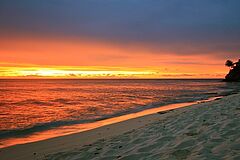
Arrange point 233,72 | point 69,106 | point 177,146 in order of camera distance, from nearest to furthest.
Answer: point 177,146
point 69,106
point 233,72

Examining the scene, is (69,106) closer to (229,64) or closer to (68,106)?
(68,106)

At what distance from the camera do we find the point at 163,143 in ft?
18.4

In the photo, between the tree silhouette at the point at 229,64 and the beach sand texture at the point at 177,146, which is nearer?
the beach sand texture at the point at 177,146

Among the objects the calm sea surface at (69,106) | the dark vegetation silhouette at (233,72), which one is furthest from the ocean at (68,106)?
the dark vegetation silhouette at (233,72)

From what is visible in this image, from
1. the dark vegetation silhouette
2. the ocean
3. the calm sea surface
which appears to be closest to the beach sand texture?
the ocean

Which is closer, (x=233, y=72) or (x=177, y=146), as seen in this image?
(x=177, y=146)

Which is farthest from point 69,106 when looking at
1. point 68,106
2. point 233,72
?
point 233,72

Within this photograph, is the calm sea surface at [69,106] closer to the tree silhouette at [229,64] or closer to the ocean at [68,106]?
the ocean at [68,106]

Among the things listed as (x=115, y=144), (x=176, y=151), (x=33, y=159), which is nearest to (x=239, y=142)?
(x=176, y=151)

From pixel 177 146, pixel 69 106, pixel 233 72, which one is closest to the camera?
pixel 177 146

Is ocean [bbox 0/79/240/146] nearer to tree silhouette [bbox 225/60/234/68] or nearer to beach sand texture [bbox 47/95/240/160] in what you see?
beach sand texture [bbox 47/95/240/160]

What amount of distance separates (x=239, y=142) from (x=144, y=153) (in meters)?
2.16

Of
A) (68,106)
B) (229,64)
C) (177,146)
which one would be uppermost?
(229,64)

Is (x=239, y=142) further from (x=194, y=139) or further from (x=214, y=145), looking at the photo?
(x=194, y=139)
